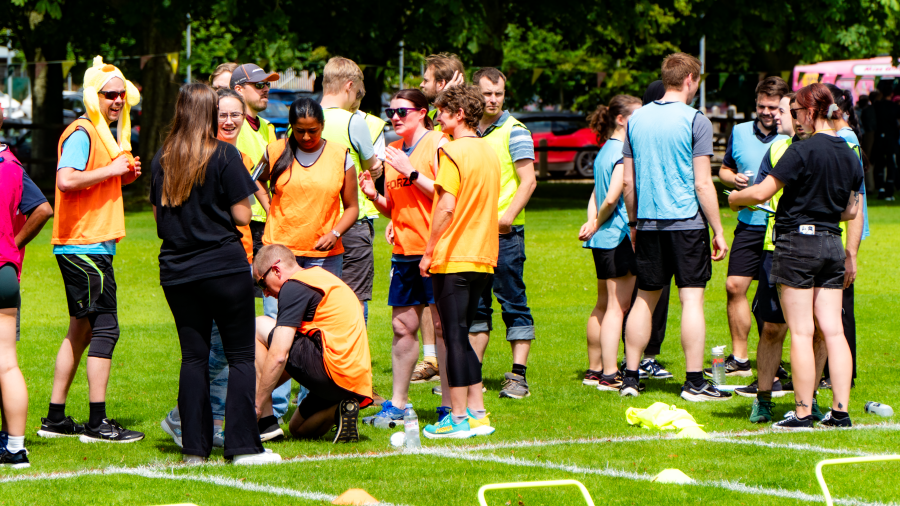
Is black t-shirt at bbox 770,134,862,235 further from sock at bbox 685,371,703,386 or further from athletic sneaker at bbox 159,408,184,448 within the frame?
athletic sneaker at bbox 159,408,184,448

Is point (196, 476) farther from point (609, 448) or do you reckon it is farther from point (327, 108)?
point (327, 108)

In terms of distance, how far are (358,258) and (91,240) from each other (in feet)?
5.97

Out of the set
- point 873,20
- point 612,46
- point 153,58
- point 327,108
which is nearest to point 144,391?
point 327,108

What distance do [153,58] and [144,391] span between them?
15.8 m

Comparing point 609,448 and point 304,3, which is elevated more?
point 304,3

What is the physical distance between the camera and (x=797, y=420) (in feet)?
20.6

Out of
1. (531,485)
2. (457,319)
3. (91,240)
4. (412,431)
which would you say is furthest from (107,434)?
(531,485)

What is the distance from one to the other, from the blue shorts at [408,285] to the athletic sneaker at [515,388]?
96 cm

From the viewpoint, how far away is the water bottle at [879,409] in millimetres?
6602

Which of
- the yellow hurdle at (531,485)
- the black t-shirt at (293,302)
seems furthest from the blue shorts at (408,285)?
the yellow hurdle at (531,485)

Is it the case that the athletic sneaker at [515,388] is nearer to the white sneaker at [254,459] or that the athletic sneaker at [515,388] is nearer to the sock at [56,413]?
the white sneaker at [254,459]

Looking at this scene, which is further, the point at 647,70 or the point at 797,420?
the point at 647,70

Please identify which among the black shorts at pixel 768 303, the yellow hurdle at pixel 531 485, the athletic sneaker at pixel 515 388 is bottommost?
the athletic sneaker at pixel 515 388

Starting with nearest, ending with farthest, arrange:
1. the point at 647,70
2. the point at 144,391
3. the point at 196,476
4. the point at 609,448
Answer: the point at 196,476, the point at 609,448, the point at 144,391, the point at 647,70
